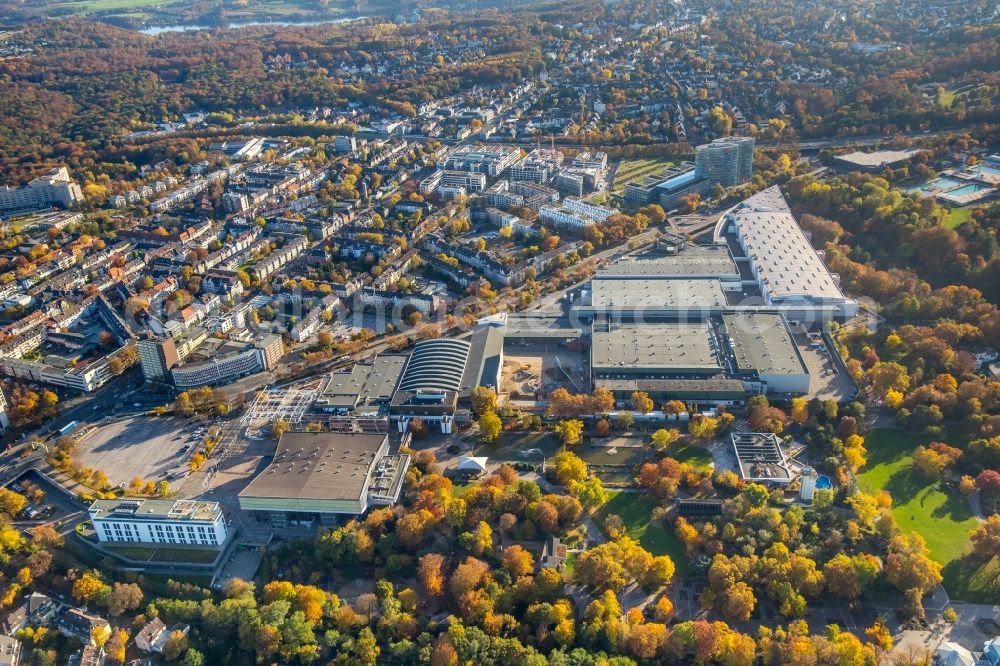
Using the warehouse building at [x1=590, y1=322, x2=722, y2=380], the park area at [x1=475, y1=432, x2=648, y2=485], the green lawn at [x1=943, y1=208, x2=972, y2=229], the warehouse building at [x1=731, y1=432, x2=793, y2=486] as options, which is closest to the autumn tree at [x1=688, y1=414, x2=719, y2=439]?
the warehouse building at [x1=731, y1=432, x2=793, y2=486]

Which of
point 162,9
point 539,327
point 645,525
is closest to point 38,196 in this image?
point 539,327

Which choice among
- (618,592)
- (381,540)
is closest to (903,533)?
(618,592)

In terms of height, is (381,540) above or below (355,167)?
below

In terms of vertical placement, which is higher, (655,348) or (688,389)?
(655,348)

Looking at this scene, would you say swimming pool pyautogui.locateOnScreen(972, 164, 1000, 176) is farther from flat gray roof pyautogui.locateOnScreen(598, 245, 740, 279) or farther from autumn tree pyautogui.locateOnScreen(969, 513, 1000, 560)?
autumn tree pyautogui.locateOnScreen(969, 513, 1000, 560)

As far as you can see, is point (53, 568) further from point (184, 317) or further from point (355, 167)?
point (355, 167)

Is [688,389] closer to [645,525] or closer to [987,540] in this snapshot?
[645,525]
